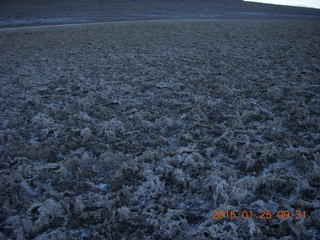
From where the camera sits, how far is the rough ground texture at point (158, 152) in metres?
2.49

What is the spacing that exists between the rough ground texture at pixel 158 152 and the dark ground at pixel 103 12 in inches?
920

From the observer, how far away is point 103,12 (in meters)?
34.5

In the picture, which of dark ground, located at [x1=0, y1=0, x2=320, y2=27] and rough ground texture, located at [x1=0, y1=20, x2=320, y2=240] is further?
dark ground, located at [x1=0, y1=0, x2=320, y2=27]

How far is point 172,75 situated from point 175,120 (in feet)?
10.2

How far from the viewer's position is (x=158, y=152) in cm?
362

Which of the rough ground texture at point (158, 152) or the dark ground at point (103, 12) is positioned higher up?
the dark ground at point (103, 12)

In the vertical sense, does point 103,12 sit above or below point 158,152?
above

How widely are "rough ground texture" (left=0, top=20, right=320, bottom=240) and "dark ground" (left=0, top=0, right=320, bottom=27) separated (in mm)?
23364

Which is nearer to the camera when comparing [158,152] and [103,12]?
[158,152]

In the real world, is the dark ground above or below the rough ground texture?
above

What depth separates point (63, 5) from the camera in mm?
37094

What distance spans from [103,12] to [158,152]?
3646 centimetres

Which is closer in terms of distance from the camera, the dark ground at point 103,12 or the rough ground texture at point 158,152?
the rough ground texture at point 158,152

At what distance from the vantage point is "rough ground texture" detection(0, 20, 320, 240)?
8.16 feet
